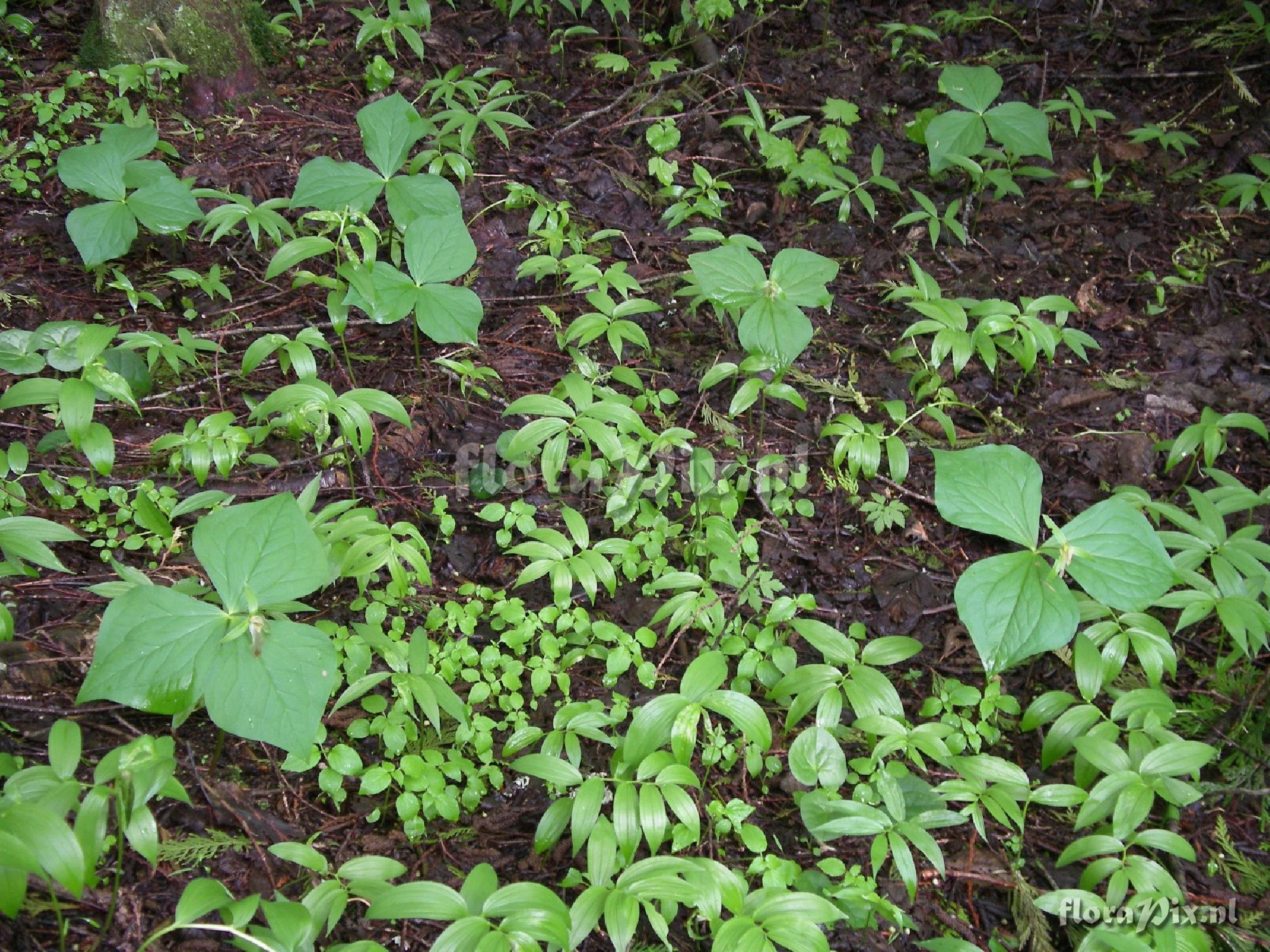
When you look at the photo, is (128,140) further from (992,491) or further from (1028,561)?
(1028,561)

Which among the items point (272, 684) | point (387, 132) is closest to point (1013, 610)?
point (272, 684)

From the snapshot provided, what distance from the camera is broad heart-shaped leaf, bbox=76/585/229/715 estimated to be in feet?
6.41

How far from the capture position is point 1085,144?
4492 millimetres

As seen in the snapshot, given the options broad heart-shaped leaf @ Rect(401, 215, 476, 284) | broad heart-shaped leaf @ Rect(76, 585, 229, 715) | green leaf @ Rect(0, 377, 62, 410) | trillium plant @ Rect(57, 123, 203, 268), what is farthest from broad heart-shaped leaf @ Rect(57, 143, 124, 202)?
broad heart-shaped leaf @ Rect(76, 585, 229, 715)

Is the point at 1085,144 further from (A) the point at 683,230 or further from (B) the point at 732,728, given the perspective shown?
(B) the point at 732,728

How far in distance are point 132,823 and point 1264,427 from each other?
154 inches

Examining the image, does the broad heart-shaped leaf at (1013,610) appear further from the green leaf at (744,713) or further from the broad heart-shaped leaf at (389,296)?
the broad heart-shaped leaf at (389,296)

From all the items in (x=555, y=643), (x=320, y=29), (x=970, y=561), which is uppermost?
(x=320, y=29)

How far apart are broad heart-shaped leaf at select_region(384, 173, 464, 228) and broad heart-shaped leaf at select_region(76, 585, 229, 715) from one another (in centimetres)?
178

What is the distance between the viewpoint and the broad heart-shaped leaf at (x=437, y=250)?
306 centimetres

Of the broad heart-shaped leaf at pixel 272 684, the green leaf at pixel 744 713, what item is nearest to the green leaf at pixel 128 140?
the broad heart-shaped leaf at pixel 272 684

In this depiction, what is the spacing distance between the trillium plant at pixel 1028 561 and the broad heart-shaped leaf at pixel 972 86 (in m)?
2.17

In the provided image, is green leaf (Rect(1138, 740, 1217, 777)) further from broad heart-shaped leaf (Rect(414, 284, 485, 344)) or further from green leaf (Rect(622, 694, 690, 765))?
broad heart-shaped leaf (Rect(414, 284, 485, 344))

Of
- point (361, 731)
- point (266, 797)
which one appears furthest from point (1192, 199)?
point (266, 797)
